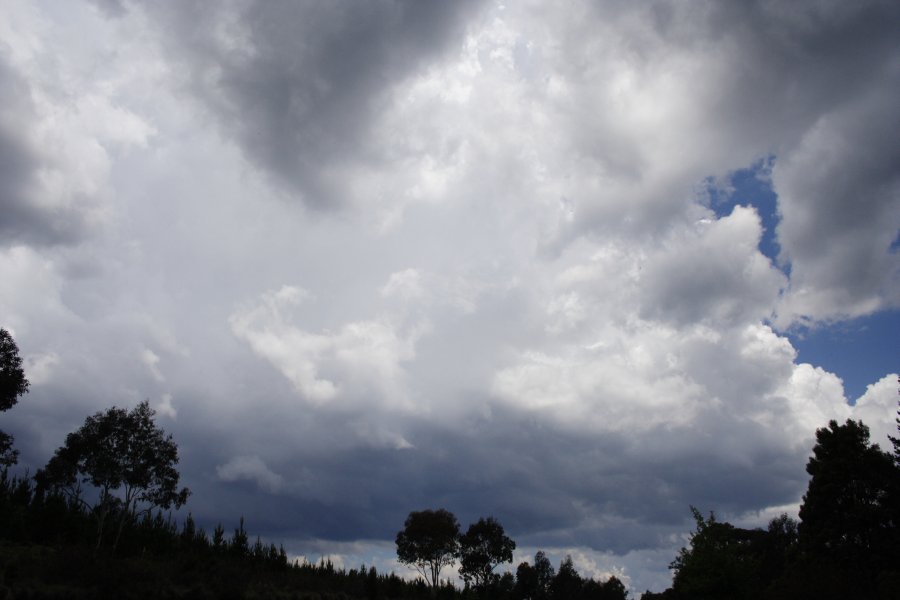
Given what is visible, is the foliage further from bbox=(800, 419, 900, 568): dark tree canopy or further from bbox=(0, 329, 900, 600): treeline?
bbox=(800, 419, 900, 568): dark tree canopy

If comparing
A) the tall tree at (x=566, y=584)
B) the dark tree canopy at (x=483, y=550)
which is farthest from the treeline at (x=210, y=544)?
the tall tree at (x=566, y=584)

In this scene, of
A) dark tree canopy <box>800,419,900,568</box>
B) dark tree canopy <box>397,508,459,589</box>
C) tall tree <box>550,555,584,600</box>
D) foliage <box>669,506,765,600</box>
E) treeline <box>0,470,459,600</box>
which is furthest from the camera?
tall tree <box>550,555,584,600</box>

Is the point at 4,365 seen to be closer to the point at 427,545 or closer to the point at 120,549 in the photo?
the point at 120,549

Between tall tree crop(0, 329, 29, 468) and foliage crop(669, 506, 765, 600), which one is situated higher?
tall tree crop(0, 329, 29, 468)

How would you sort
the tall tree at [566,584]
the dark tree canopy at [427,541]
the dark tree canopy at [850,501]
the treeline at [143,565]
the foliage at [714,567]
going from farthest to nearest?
the tall tree at [566,584] → the dark tree canopy at [427,541] → the dark tree canopy at [850,501] → the foliage at [714,567] → the treeline at [143,565]

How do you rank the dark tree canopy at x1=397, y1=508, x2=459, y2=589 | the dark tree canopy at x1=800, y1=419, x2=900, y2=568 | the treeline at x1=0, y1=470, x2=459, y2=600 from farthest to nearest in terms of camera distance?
1. the dark tree canopy at x1=397, y1=508, x2=459, y2=589
2. the dark tree canopy at x1=800, y1=419, x2=900, y2=568
3. the treeline at x1=0, y1=470, x2=459, y2=600

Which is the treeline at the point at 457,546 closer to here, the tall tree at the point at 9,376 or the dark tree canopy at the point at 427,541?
the dark tree canopy at the point at 427,541

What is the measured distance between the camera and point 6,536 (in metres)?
36.7

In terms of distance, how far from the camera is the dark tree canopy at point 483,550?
289ft

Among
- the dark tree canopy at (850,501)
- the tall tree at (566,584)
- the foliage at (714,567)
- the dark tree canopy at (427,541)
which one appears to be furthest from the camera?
the tall tree at (566,584)

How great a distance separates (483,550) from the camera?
3494 inches

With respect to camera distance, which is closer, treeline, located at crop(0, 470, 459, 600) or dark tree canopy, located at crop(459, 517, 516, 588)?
treeline, located at crop(0, 470, 459, 600)

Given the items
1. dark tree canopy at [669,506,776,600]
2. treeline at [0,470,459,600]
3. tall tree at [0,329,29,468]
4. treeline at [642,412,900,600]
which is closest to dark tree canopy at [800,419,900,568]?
treeline at [642,412,900,600]

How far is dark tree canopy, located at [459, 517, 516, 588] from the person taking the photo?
8806 centimetres
